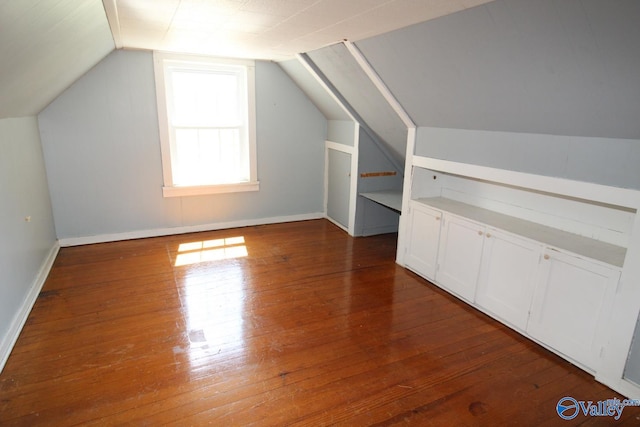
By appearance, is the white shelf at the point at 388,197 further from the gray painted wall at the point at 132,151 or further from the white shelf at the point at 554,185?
the gray painted wall at the point at 132,151

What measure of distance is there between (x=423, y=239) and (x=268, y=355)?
75.0 inches

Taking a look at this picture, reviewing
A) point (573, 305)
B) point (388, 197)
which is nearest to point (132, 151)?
point (388, 197)

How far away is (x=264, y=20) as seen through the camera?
100.0 inches

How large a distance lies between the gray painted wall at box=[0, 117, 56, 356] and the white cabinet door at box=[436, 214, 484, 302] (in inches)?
131

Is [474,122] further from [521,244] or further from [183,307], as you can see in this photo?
[183,307]

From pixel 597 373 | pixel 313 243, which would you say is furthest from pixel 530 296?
pixel 313 243

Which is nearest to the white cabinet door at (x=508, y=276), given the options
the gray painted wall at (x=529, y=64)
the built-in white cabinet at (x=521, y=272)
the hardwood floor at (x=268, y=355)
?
the built-in white cabinet at (x=521, y=272)

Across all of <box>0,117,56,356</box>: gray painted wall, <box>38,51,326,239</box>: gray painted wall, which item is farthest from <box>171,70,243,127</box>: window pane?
<box>0,117,56,356</box>: gray painted wall

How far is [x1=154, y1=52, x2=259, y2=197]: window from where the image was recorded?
171 inches

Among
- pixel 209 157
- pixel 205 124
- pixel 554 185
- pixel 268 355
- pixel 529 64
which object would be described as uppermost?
pixel 529 64

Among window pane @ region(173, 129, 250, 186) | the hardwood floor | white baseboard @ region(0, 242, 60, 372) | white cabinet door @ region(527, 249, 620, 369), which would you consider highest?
window pane @ region(173, 129, 250, 186)

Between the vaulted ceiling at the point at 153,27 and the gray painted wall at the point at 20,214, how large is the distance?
239 millimetres

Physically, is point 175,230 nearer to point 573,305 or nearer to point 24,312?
point 24,312

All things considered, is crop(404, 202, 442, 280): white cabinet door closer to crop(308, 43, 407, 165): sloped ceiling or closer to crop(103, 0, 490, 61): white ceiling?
crop(308, 43, 407, 165): sloped ceiling
